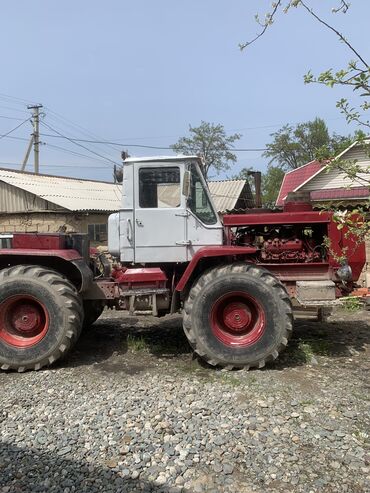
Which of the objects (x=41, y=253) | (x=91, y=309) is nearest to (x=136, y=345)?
(x=91, y=309)

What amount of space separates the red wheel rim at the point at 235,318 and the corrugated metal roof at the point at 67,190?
546 inches

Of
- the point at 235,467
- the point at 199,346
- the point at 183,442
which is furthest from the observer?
the point at 199,346

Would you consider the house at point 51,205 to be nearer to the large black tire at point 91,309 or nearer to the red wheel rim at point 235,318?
the large black tire at point 91,309

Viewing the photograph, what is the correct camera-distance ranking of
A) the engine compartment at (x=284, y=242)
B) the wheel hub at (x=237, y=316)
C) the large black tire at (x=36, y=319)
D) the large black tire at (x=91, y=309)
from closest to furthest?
1. the large black tire at (x=36, y=319)
2. the wheel hub at (x=237, y=316)
3. the engine compartment at (x=284, y=242)
4. the large black tire at (x=91, y=309)

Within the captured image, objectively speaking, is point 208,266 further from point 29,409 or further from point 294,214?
point 29,409

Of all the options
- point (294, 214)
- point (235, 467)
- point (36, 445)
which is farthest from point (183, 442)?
point (294, 214)

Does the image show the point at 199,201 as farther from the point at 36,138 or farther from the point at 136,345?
the point at 36,138

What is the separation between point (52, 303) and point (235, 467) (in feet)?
9.35

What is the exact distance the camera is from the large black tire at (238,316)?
501 centimetres

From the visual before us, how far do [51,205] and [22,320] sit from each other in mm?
14482

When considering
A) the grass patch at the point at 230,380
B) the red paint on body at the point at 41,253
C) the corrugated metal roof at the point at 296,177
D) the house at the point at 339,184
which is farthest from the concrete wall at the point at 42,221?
the grass patch at the point at 230,380

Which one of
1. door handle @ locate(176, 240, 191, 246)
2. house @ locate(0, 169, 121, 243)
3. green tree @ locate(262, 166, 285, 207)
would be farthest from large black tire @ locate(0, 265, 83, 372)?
green tree @ locate(262, 166, 285, 207)

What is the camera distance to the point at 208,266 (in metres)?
5.52

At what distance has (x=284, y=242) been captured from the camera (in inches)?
228
